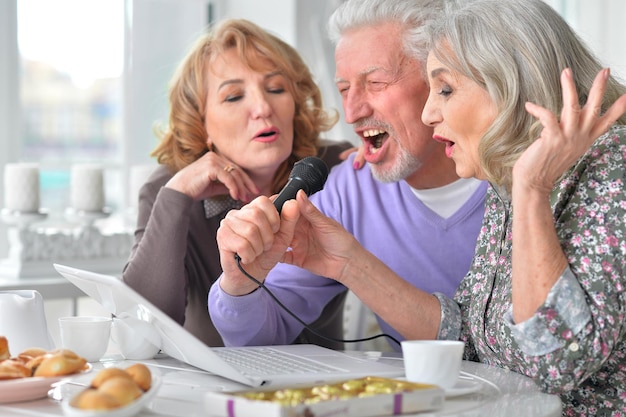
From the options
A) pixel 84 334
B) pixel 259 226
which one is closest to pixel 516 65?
pixel 259 226

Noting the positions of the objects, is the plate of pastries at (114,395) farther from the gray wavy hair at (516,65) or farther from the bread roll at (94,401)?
the gray wavy hair at (516,65)

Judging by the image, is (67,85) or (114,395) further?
(67,85)

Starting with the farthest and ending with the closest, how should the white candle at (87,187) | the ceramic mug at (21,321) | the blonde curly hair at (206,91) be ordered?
the white candle at (87,187), the blonde curly hair at (206,91), the ceramic mug at (21,321)

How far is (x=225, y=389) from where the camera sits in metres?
1.16

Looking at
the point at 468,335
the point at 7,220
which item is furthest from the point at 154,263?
the point at 7,220

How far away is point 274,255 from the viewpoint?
1503 millimetres

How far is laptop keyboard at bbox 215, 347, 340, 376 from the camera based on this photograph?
1.22 metres

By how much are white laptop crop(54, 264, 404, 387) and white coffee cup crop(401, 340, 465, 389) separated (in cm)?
10

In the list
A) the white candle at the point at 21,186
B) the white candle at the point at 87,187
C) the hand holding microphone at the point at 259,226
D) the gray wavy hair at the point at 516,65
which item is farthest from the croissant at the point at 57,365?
the white candle at the point at 87,187

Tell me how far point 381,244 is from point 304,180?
0.52 meters

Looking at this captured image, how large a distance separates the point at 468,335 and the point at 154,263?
0.78 metres

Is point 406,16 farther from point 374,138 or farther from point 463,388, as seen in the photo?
point 463,388

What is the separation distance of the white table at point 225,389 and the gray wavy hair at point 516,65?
36 centimetres

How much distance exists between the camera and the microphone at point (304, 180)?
1447 mm
